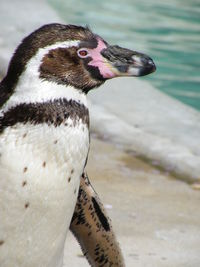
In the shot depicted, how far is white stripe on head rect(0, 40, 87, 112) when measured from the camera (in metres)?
3.17

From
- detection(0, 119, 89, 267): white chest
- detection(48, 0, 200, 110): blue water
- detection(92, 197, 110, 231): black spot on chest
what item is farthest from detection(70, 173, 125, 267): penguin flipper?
detection(48, 0, 200, 110): blue water

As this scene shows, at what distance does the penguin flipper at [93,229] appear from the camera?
3.83 m

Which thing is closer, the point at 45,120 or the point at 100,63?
the point at 45,120

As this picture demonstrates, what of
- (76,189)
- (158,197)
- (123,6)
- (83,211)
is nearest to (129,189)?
(158,197)

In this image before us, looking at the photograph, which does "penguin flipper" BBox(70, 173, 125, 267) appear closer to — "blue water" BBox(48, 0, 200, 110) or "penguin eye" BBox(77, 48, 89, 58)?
"penguin eye" BBox(77, 48, 89, 58)

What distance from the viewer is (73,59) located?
3273 millimetres

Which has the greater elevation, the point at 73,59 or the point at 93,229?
the point at 73,59

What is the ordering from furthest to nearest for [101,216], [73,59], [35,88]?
1. [101,216]
2. [73,59]
3. [35,88]

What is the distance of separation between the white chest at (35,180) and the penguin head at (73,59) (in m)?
0.17

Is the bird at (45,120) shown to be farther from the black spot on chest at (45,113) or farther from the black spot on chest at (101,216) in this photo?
the black spot on chest at (101,216)

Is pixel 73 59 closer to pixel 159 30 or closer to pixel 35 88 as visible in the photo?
pixel 35 88

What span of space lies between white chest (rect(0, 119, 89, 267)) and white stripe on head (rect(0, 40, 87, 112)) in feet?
0.30

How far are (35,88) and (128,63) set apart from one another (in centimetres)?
39

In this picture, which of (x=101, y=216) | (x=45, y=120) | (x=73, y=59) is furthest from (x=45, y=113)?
(x=101, y=216)
